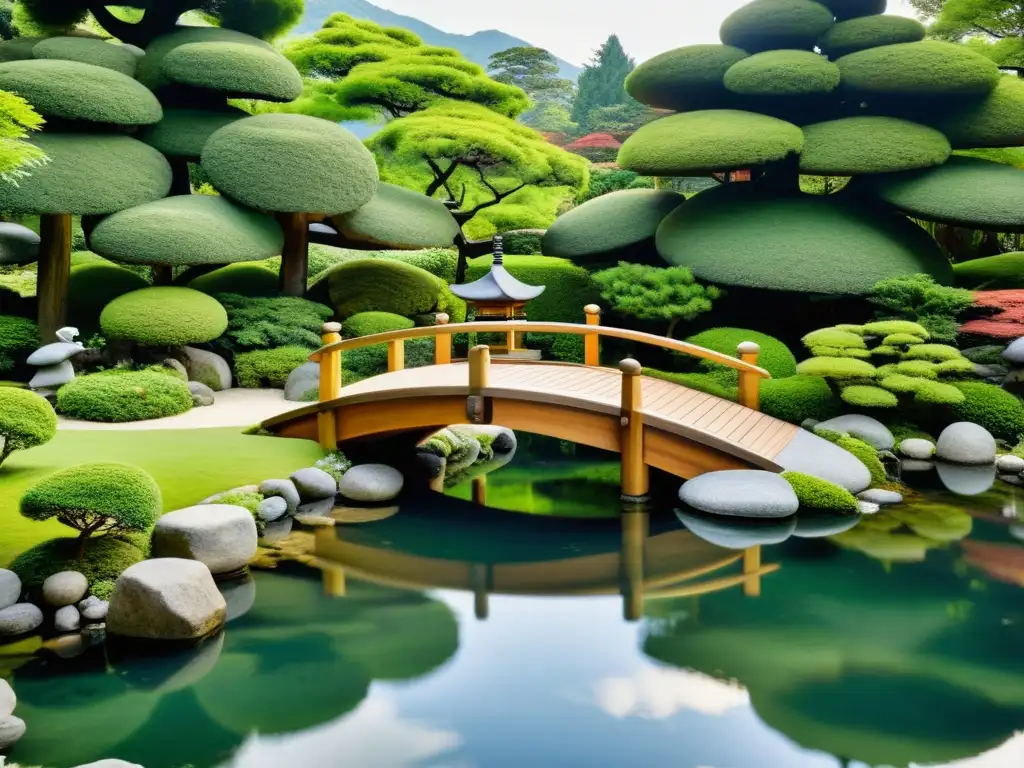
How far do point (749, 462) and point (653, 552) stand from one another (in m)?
1.66

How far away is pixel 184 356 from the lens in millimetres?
13742

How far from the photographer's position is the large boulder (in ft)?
20.5

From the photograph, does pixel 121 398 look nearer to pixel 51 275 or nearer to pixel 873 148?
pixel 51 275

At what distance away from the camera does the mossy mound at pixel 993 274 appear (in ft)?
50.1

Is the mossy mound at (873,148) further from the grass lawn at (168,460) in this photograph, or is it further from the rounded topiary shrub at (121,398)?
the rounded topiary shrub at (121,398)

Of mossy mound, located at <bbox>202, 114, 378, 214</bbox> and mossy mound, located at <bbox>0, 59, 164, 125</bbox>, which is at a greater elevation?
mossy mound, located at <bbox>0, 59, 164, 125</bbox>

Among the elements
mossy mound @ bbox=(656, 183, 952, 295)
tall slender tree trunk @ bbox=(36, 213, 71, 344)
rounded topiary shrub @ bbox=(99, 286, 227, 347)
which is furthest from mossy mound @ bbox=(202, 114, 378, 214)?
mossy mound @ bbox=(656, 183, 952, 295)

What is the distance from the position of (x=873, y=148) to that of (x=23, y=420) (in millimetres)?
12512

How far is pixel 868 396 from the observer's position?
36.8 ft

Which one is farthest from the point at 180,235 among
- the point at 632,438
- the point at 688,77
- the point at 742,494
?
the point at 688,77

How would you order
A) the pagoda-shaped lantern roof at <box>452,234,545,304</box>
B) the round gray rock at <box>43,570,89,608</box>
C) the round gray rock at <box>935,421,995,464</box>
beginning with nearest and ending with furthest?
the round gray rock at <box>43,570,89,608</box>
the round gray rock at <box>935,421,995,464</box>
the pagoda-shaped lantern roof at <box>452,234,545,304</box>

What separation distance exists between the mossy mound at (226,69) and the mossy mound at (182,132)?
0.56 m

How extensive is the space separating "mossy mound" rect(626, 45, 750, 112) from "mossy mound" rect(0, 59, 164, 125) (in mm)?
8376

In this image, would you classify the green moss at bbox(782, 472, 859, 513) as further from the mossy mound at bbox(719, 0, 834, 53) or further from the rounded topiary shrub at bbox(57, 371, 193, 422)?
Result: the mossy mound at bbox(719, 0, 834, 53)
